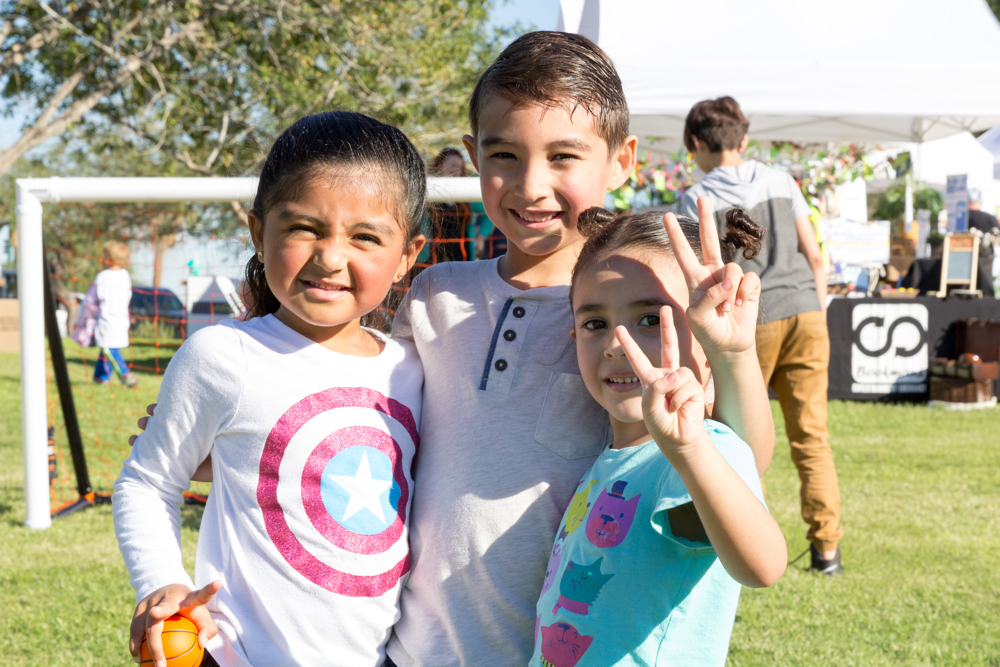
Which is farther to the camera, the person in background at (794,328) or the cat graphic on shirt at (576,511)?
the person in background at (794,328)

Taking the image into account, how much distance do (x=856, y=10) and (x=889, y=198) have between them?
1080 centimetres

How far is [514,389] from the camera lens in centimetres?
140

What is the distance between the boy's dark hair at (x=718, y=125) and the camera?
3979mm

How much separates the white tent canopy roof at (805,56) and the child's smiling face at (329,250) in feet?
12.4

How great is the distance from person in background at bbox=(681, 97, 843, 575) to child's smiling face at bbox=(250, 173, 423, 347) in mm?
2563

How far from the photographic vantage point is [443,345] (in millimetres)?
1481

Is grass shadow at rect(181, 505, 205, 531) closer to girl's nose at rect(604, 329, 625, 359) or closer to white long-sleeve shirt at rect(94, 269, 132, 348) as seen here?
girl's nose at rect(604, 329, 625, 359)

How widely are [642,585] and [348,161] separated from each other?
0.83m

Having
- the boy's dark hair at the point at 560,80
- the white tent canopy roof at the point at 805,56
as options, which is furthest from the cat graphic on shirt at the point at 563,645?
the white tent canopy roof at the point at 805,56

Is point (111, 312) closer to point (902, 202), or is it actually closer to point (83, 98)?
point (83, 98)

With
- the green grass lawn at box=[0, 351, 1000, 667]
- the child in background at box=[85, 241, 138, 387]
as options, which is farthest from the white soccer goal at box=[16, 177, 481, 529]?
the child in background at box=[85, 241, 138, 387]

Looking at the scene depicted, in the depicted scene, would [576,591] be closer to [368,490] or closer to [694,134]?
[368,490]

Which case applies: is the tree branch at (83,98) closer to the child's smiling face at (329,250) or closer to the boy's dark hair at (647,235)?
the child's smiling face at (329,250)

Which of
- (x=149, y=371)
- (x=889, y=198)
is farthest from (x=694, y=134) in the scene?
(x=889, y=198)
